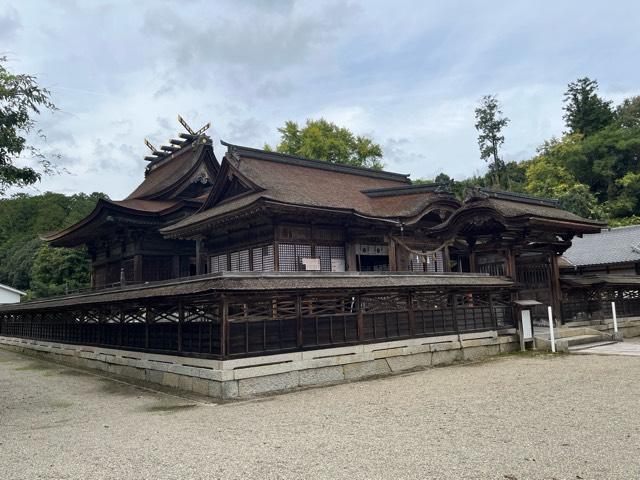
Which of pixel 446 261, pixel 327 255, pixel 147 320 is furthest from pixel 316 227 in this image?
pixel 147 320

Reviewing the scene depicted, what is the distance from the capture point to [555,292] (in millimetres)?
19109

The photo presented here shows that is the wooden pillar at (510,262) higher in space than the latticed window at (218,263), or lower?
lower

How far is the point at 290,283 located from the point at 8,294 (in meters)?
46.6

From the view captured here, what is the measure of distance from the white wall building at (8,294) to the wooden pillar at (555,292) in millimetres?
47590

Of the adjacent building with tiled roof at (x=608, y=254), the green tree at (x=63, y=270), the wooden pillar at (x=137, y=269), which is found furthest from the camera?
the green tree at (x=63, y=270)

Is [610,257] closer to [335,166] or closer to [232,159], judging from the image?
[335,166]

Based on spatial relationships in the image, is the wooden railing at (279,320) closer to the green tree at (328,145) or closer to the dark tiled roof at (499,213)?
the dark tiled roof at (499,213)

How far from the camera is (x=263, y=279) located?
439 inches

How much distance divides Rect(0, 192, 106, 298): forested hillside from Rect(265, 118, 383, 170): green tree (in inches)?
842

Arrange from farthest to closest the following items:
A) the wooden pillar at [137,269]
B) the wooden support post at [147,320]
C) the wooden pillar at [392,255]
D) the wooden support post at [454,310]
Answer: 1. the wooden pillar at [137,269]
2. the wooden pillar at [392,255]
3. the wooden support post at [454,310]
4. the wooden support post at [147,320]

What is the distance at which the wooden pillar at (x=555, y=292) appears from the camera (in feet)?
62.0

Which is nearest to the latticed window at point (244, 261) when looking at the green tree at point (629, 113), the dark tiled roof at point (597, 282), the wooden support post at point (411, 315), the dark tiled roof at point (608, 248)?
the wooden support post at point (411, 315)

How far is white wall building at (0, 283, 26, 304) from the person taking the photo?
4641 cm

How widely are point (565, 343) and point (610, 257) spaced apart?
14.3 metres
